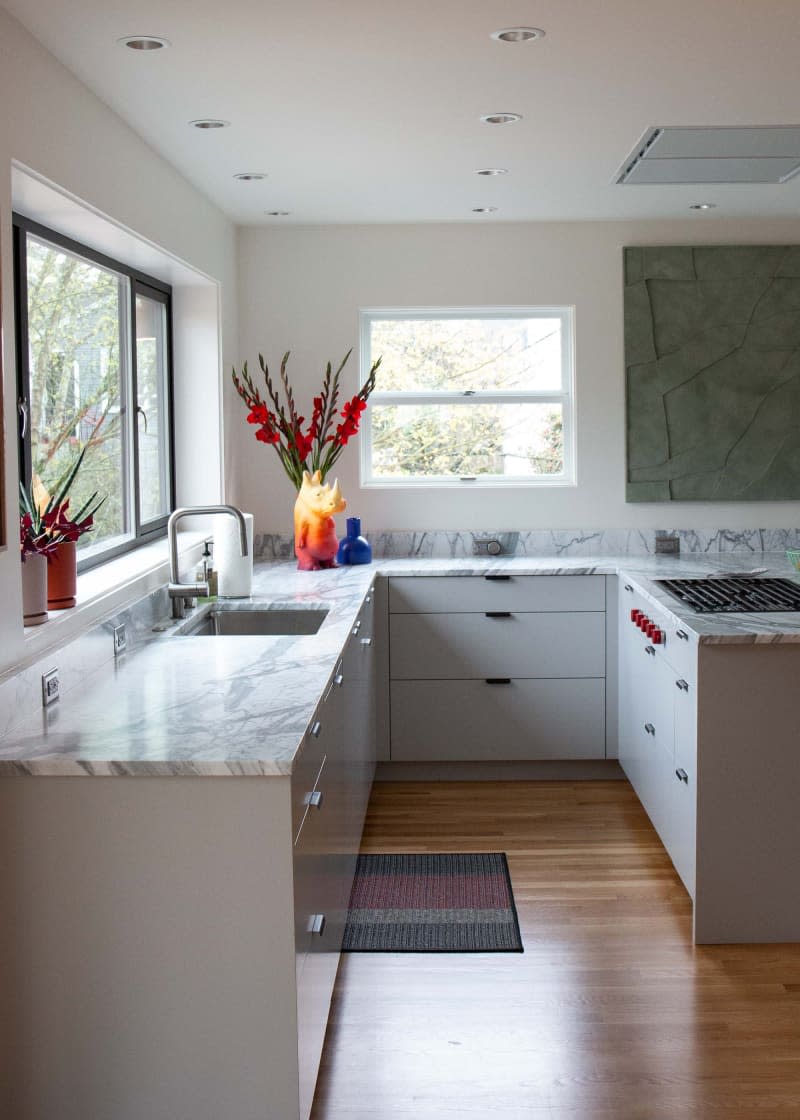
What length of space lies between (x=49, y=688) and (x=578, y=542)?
3.22 meters

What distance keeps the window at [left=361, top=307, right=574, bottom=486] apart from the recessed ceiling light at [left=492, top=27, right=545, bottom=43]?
8.85ft

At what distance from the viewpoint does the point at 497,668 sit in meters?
5.02

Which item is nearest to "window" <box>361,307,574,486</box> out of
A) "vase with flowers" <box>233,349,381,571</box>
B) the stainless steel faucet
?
"vase with flowers" <box>233,349,381,571</box>

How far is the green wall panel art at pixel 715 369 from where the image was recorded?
5379mm

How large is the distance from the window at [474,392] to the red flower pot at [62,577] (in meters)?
2.63

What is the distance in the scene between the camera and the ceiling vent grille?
3.71 meters

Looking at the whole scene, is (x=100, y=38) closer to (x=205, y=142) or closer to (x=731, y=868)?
(x=205, y=142)

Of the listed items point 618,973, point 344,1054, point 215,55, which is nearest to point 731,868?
point 618,973

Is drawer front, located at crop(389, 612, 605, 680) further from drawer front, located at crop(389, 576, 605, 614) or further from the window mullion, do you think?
the window mullion

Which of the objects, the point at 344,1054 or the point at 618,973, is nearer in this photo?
the point at 344,1054

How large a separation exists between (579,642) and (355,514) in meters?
1.23

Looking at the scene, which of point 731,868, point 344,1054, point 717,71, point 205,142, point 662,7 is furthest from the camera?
point 205,142

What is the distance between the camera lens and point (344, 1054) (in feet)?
9.41

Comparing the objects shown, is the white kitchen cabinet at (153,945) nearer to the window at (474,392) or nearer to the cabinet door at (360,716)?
the cabinet door at (360,716)
